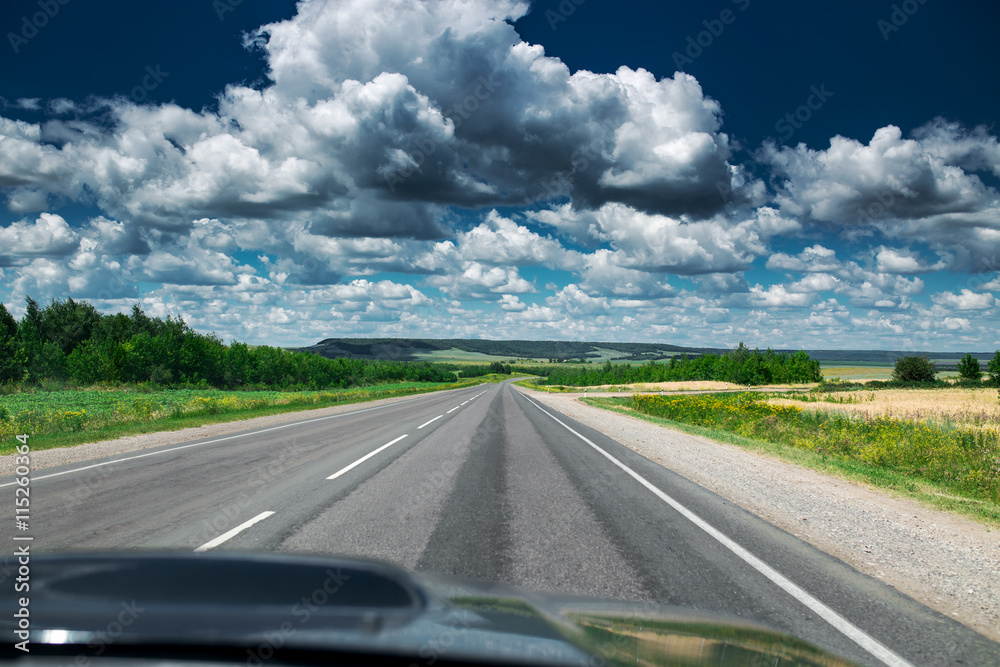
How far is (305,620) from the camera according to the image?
1.69m

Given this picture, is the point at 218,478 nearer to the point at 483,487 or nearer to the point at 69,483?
the point at 69,483

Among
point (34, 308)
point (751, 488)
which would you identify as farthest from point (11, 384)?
point (751, 488)

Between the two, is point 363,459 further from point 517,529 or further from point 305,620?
point 305,620

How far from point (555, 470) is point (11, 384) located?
68103 millimetres

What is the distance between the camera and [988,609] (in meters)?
4.01

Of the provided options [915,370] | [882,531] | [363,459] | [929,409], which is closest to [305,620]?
[882,531]

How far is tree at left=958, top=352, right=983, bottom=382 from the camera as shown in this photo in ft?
265

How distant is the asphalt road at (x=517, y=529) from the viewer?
3.78 meters

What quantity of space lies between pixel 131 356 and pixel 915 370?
383ft

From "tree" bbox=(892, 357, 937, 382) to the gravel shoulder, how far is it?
283 feet

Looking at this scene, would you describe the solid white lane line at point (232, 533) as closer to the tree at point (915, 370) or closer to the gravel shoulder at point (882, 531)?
the gravel shoulder at point (882, 531)

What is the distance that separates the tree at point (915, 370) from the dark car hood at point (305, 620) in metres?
95.8
